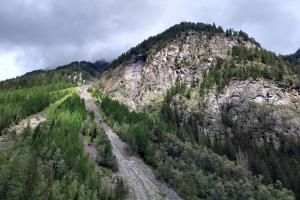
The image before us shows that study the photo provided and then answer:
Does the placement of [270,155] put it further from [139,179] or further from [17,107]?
[17,107]

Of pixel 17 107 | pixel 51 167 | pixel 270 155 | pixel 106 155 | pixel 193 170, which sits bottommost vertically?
pixel 270 155

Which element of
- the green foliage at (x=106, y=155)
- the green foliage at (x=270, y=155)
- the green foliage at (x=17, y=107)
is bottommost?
the green foliage at (x=270, y=155)

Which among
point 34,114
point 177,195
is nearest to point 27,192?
point 177,195

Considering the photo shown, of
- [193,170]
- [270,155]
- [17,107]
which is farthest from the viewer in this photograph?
[17,107]

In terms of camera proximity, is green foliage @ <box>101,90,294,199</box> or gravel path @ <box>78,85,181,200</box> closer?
gravel path @ <box>78,85,181,200</box>

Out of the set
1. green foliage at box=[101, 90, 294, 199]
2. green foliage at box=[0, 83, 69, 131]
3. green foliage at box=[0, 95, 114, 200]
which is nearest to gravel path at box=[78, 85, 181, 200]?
green foliage at box=[101, 90, 294, 199]

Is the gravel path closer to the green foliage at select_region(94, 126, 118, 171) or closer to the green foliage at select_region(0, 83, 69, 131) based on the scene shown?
the green foliage at select_region(94, 126, 118, 171)

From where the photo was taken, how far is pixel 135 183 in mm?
109812

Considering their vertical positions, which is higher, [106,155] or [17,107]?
[17,107]

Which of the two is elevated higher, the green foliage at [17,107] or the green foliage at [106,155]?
the green foliage at [17,107]

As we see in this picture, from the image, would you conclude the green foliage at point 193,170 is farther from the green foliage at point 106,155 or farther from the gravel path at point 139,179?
the green foliage at point 106,155

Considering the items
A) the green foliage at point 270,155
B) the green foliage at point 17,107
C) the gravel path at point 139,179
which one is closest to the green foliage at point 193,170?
the gravel path at point 139,179

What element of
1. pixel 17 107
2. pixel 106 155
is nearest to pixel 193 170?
pixel 106 155

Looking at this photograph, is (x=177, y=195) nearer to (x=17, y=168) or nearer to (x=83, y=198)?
(x=83, y=198)
